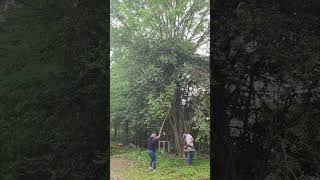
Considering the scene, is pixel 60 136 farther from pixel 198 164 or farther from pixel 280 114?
pixel 198 164

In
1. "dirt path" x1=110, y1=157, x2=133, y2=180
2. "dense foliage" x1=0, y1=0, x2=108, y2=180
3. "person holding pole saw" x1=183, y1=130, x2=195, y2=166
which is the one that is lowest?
"dirt path" x1=110, y1=157, x2=133, y2=180

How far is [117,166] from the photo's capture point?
8734mm

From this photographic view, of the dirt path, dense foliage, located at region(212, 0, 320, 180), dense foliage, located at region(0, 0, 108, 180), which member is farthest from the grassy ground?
dense foliage, located at region(212, 0, 320, 180)

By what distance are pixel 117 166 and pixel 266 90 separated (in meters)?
7.36

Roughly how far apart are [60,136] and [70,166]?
0.19m

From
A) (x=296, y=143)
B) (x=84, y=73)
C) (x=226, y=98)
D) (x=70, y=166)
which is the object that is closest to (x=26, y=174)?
(x=70, y=166)

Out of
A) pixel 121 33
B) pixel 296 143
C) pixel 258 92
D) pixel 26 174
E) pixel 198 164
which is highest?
pixel 121 33

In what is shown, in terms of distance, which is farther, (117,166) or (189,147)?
(117,166)

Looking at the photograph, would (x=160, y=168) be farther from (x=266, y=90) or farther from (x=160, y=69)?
(x=266, y=90)

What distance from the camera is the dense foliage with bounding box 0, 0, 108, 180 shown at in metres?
2.00

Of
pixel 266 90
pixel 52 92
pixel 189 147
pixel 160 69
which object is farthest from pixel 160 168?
pixel 266 90

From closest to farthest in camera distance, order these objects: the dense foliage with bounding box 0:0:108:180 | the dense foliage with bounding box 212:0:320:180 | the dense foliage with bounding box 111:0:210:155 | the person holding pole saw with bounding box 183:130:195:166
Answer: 1. the dense foliage with bounding box 212:0:320:180
2. the dense foliage with bounding box 0:0:108:180
3. the person holding pole saw with bounding box 183:130:195:166
4. the dense foliage with bounding box 111:0:210:155

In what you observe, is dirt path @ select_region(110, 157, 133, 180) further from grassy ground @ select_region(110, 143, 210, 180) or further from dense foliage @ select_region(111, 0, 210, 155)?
dense foliage @ select_region(111, 0, 210, 155)

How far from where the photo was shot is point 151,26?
30.6 ft
